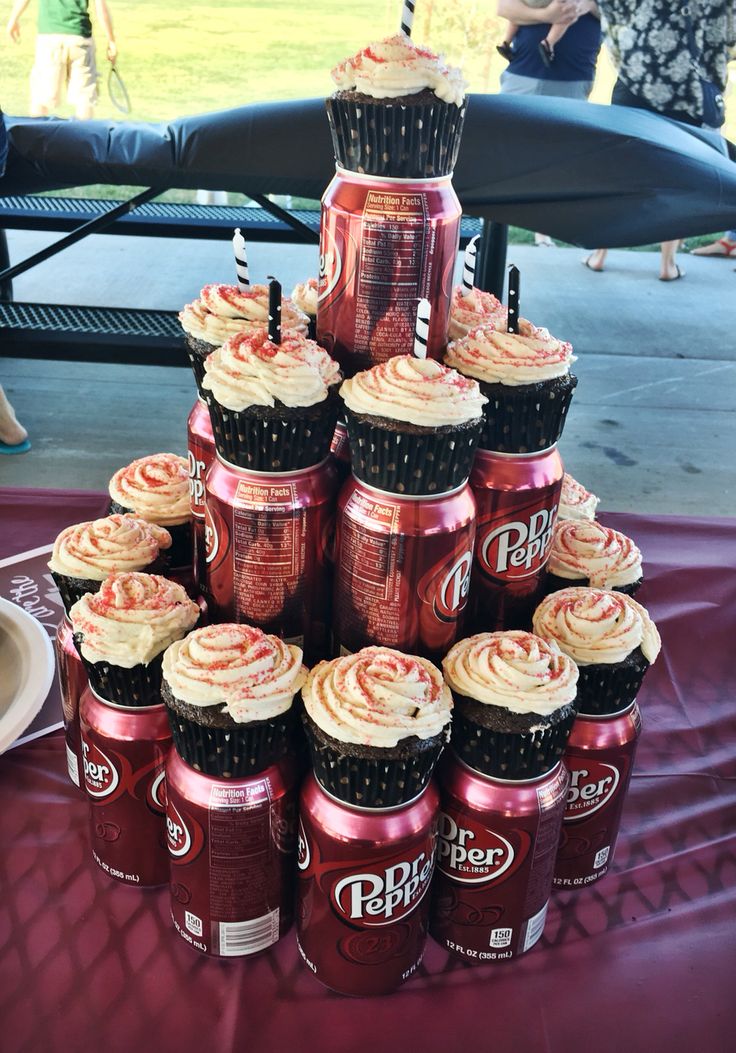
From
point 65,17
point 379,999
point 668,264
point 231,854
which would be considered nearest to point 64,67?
point 65,17

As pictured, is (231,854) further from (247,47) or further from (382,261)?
(247,47)

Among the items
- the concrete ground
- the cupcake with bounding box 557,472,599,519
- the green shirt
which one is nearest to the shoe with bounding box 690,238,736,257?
the concrete ground

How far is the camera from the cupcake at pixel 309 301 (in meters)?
1.23

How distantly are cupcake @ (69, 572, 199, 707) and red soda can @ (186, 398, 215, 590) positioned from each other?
0.11 m

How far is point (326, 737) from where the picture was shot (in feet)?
3.00

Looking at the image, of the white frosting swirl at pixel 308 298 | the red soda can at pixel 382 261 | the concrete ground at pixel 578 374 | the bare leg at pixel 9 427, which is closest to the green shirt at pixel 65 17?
the concrete ground at pixel 578 374

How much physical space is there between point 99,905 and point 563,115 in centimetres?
233

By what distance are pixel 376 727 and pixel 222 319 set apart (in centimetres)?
53

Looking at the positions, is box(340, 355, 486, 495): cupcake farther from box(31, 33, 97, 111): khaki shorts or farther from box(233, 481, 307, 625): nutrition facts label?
box(31, 33, 97, 111): khaki shorts

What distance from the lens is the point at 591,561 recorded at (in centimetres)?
123

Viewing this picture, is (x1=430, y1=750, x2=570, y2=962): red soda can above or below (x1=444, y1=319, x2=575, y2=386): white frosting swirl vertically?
below

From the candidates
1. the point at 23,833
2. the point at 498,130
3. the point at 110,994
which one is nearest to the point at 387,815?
the point at 110,994

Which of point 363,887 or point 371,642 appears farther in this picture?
point 371,642

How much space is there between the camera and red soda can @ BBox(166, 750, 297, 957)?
959 mm
